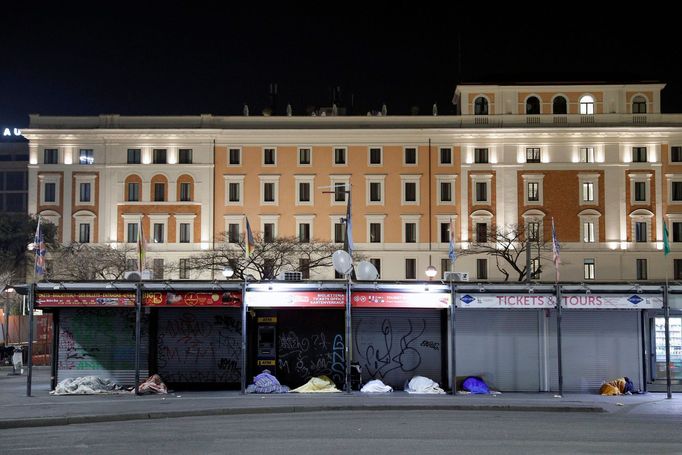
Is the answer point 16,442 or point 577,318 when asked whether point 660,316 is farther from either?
point 16,442

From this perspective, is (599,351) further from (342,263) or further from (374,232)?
(374,232)

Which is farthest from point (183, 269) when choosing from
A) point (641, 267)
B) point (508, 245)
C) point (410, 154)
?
point (641, 267)

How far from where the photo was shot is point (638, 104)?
294ft

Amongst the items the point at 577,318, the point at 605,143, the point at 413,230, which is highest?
the point at 605,143

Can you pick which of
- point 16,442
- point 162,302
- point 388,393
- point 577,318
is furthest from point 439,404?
point 16,442

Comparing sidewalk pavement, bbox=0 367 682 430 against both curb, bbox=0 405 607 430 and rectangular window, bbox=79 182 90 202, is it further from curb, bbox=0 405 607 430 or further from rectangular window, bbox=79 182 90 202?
rectangular window, bbox=79 182 90 202

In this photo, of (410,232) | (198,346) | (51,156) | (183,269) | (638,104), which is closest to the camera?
(198,346)

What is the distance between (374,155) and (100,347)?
6094cm

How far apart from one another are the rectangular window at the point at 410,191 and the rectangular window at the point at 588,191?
14416 mm

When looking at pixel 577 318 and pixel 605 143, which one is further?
pixel 605 143

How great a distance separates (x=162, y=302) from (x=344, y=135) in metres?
61.5

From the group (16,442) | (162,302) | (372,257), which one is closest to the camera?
(16,442)

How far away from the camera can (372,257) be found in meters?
88.3

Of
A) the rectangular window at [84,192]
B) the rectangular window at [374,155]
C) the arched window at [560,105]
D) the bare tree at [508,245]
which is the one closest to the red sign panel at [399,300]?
the bare tree at [508,245]
